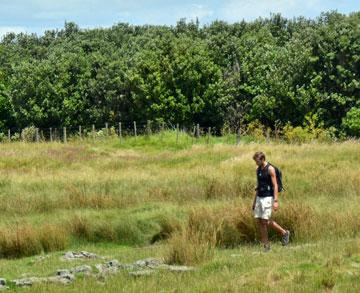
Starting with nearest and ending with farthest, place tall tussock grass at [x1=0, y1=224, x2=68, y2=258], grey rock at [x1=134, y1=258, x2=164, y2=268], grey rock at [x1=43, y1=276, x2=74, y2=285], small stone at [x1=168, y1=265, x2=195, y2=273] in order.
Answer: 1. grey rock at [x1=43, y1=276, x2=74, y2=285]
2. small stone at [x1=168, y1=265, x2=195, y2=273]
3. grey rock at [x1=134, y1=258, x2=164, y2=268]
4. tall tussock grass at [x1=0, y1=224, x2=68, y2=258]

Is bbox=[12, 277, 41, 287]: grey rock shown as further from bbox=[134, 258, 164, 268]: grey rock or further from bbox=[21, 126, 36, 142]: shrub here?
bbox=[21, 126, 36, 142]: shrub

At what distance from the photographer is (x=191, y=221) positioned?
47.4ft

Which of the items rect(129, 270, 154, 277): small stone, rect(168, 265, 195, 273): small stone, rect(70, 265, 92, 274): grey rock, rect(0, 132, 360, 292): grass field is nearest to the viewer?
rect(0, 132, 360, 292): grass field

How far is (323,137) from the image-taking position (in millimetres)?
44219

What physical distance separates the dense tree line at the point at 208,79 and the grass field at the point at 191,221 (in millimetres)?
21878

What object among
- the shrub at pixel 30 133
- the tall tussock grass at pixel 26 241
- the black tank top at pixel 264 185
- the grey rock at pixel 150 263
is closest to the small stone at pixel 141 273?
the grey rock at pixel 150 263

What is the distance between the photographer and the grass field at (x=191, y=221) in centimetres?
946

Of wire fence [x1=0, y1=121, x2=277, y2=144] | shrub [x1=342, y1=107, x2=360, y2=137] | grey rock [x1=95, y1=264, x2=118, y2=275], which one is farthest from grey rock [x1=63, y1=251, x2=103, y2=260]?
wire fence [x1=0, y1=121, x2=277, y2=144]

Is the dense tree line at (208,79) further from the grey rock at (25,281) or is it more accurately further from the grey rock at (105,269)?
the grey rock at (25,281)

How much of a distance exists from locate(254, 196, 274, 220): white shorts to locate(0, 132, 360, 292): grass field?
66cm

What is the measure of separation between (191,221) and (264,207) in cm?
219

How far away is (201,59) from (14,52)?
32574 mm

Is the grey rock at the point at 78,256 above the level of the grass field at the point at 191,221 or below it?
below

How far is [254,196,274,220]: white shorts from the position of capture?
1287 centimetres
